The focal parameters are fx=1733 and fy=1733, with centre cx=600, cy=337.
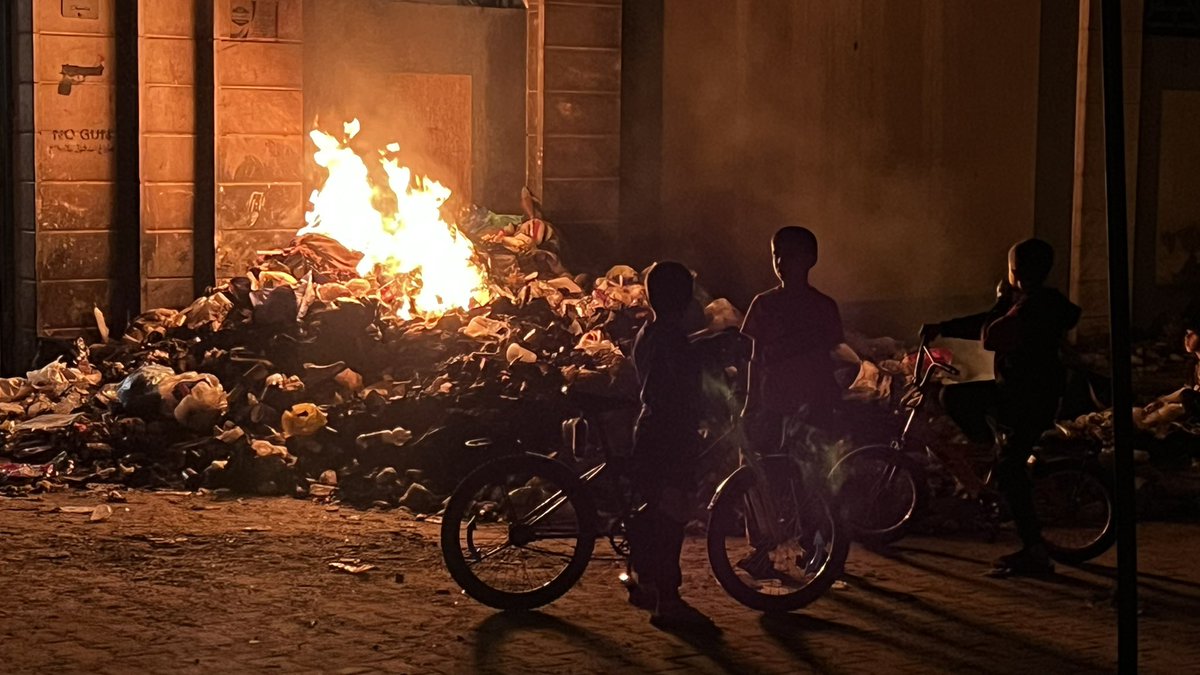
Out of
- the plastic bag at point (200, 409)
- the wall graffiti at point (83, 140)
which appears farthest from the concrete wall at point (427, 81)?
the plastic bag at point (200, 409)

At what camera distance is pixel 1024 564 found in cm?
848

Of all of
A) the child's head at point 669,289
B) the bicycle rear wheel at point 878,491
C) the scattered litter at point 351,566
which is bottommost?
the scattered litter at point 351,566

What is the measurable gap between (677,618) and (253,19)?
761 cm

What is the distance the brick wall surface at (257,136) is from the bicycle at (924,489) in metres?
6.34

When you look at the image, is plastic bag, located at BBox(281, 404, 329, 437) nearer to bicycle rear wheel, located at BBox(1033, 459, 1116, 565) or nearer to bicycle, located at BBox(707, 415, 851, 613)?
bicycle, located at BBox(707, 415, 851, 613)

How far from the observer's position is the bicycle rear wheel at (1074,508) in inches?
344

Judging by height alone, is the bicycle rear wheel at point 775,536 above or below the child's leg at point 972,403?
below

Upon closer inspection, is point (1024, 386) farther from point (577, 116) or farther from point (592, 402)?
point (577, 116)

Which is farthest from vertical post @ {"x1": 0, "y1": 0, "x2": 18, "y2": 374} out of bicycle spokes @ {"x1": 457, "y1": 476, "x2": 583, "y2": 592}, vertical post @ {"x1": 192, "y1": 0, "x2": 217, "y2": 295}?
bicycle spokes @ {"x1": 457, "y1": 476, "x2": 583, "y2": 592}

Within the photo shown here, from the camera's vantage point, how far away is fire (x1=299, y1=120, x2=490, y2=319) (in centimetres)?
1315

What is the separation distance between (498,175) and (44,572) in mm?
7395

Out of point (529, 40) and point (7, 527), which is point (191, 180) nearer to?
point (529, 40)

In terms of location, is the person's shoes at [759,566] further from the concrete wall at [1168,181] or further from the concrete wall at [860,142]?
the concrete wall at [1168,181]

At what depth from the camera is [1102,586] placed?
831 centimetres
